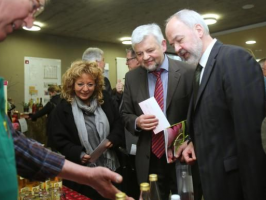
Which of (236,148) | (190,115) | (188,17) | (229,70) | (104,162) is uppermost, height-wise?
(188,17)

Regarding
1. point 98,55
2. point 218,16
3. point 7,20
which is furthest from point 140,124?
point 218,16

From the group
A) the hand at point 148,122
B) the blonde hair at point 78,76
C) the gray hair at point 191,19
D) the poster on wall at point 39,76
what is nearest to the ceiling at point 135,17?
the poster on wall at point 39,76

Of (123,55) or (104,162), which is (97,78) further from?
(123,55)

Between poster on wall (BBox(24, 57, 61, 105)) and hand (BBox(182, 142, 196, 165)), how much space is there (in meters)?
5.85

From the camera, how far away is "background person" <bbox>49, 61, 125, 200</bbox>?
201 centimetres

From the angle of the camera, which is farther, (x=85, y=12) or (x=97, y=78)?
(x=85, y=12)

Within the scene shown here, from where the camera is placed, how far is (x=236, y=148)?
4.53 feet

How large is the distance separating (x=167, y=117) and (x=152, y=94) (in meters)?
0.21

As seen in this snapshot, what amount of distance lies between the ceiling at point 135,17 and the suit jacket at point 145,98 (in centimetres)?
300

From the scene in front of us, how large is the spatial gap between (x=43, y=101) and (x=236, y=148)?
6.40 meters

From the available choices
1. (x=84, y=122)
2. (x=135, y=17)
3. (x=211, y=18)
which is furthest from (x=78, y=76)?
(x=211, y=18)

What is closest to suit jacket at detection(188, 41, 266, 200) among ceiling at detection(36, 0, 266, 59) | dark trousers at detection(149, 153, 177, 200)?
dark trousers at detection(149, 153, 177, 200)

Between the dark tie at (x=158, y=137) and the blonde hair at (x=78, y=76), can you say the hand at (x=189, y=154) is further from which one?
the blonde hair at (x=78, y=76)

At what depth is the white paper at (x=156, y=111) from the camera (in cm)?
181
